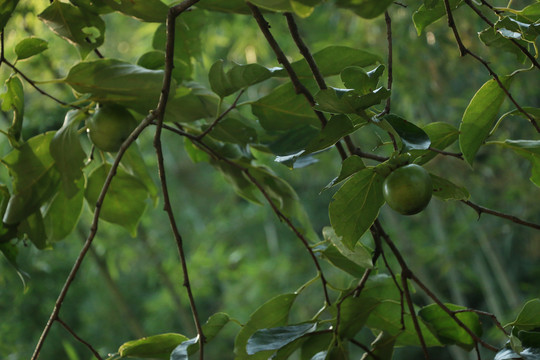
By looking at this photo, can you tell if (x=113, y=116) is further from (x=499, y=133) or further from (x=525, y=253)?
(x=525, y=253)

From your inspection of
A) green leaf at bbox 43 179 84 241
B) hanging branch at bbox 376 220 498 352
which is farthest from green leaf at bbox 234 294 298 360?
green leaf at bbox 43 179 84 241

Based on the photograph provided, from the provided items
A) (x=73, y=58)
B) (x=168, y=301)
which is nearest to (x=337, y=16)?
(x=73, y=58)

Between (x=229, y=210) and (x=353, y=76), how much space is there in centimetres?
379

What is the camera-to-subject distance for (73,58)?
7.11 feet

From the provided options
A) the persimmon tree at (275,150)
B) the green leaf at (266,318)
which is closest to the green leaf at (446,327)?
the persimmon tree at (275,150)

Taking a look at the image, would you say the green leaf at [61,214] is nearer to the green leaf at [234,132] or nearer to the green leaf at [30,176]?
the green leaf at [30,176]

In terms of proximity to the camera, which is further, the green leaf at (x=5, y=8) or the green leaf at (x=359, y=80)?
the green leaf at (x=5, y=8)

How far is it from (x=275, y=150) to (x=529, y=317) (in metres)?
0.22

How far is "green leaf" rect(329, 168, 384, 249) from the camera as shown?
374mm

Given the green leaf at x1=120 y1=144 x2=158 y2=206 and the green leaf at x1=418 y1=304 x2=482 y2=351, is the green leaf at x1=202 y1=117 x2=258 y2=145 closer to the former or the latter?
the green leaf at x1=120 y1=144 x2=158 y2=206

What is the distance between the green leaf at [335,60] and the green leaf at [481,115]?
10 cm

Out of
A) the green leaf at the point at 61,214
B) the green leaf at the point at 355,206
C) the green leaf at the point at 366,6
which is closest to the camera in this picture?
the green leaf at the point at 366,6

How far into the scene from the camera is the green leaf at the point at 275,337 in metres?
0.42

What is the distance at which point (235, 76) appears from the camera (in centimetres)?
50
